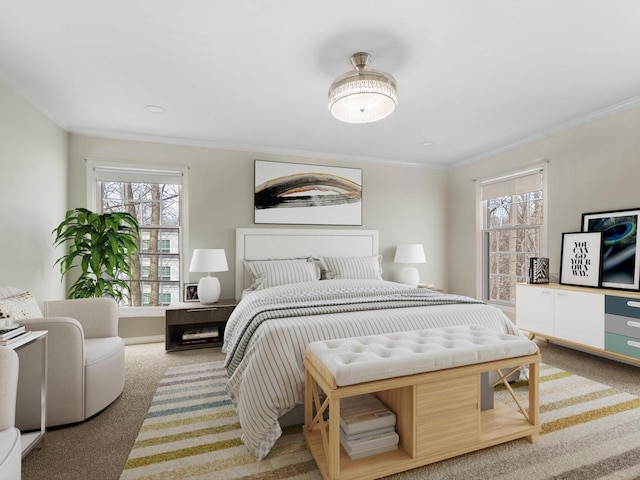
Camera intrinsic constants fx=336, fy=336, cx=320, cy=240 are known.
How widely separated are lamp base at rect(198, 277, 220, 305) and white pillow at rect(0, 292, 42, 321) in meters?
1.56

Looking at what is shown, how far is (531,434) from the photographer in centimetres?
185

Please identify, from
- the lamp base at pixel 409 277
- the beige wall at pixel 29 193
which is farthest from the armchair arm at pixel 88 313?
the lamp base at pixel 409 277

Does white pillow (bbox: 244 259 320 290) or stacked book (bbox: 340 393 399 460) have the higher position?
white pillow (bbox: 244 259 320 290)

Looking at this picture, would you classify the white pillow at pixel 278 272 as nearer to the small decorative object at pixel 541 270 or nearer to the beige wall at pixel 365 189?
the beige wall at pixel 365 189

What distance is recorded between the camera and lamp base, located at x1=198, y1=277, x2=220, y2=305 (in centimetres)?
368

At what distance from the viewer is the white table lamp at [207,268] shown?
3.67 metres

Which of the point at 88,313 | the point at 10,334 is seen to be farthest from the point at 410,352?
the point at 88,313

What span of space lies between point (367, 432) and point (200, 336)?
8.29ft

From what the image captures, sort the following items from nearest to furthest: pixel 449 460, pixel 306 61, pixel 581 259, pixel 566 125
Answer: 1. pixel 449 460
2. pixel 306 61
3. pixel 581 259
4. pixel 566 125

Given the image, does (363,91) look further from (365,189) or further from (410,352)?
(365,189)

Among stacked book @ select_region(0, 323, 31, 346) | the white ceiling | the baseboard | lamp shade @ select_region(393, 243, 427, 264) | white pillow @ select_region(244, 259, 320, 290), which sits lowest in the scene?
the baseboard

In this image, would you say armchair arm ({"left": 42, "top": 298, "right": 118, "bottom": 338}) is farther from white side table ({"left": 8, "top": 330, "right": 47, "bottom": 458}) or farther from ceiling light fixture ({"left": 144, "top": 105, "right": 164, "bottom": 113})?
ceiling light fixture ({"left": 144, "top": 105, "right": 164, "bottom": 113})

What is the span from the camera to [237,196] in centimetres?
424

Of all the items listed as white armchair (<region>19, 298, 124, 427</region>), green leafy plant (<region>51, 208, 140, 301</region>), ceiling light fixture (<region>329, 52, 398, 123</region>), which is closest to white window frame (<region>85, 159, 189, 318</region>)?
green leafy plant (<region>51, 208, 140, 301</region>)
